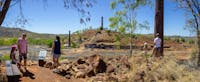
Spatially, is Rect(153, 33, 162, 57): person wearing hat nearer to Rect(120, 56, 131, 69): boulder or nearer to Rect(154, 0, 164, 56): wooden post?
Rect(154, 0, 164, 56): wooden post

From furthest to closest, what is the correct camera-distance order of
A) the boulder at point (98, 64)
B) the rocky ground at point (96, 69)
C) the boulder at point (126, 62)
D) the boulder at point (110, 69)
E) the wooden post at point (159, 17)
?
the wooden post at point (159, 17) → the boulder at point (126, 62) → the boulder at point (110, 69) → the boulder at point (98, 64) → the rocky ground at point (96, 69)

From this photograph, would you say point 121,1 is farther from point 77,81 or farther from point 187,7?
point 77,81

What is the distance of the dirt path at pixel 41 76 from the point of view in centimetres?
1716

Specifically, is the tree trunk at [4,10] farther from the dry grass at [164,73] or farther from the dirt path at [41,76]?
the dry grass at [164,73]

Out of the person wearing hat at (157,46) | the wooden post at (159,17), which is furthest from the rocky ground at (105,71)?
the wooden post at (159,17)

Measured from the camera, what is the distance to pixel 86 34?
246 feet

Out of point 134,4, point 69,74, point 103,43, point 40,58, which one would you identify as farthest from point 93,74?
point 103,43

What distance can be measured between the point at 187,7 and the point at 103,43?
30.3 metres

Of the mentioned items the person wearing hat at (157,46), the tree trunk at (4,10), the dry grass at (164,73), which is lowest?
the dry grass at (164,73)

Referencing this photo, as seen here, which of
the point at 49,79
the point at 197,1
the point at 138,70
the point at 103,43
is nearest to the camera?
the point at 49,79

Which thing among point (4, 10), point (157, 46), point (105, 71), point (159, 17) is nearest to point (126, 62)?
point (105, 71)

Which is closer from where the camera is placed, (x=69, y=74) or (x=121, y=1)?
(x=69, y=74)

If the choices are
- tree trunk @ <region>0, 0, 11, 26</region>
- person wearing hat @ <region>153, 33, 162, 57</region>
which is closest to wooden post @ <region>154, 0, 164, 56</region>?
person wearing hat @ <region>153, 33, 162, 57</region>

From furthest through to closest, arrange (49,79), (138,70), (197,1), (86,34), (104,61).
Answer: (86,34), (197,1), (104,61), (138,70), (49,79)
